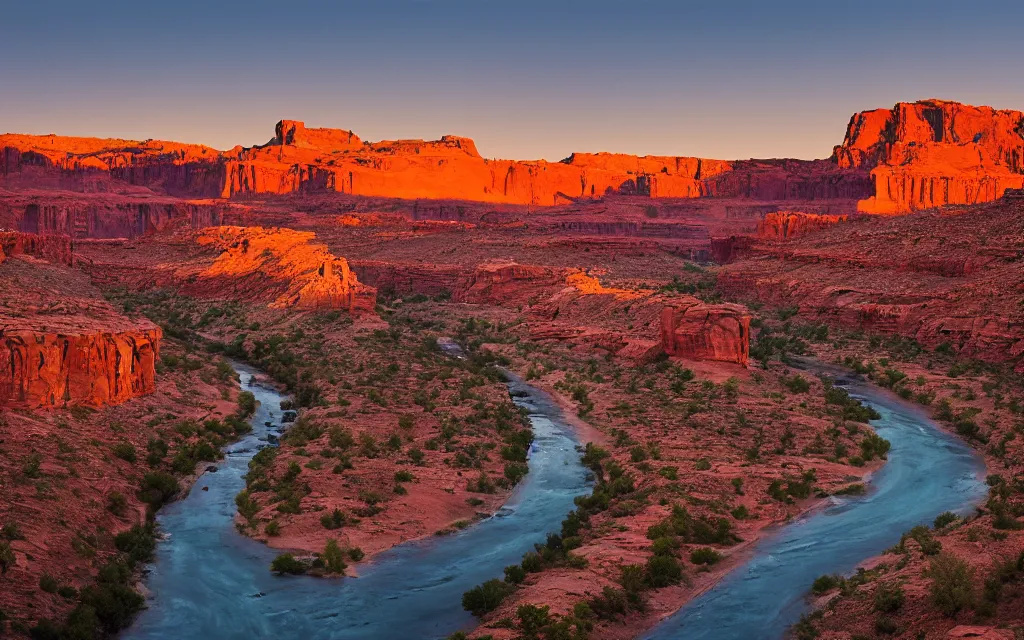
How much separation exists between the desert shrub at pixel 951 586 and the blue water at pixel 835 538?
3127 mm

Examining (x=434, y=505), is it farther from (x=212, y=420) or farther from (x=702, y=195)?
(x=702, y=195)

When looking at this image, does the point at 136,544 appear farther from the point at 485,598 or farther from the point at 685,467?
the point at 685,467

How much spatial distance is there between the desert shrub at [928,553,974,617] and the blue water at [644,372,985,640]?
3.13 meters

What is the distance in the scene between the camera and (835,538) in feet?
82.6

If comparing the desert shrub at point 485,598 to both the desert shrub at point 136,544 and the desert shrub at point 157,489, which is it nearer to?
the desert shrub at point 136,544

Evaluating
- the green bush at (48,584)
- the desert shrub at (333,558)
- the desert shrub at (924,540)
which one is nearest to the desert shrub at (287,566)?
the desert shrub at (333,558)

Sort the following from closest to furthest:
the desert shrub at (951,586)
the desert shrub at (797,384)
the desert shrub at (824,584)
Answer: the desert shrub at (951,586) → the desert shrub at (824,584) → the desert shrub at (797,384)

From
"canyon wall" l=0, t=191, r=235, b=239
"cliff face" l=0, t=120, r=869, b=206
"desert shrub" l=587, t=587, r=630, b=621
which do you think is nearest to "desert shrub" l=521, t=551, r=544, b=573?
"desert shrub" l=587, t=587, r=630, b=621

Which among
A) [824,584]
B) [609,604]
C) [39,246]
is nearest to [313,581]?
[609,604]

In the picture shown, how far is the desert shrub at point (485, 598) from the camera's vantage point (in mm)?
20688

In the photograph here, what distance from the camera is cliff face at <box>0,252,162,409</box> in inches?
1125

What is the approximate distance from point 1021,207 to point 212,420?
186 feet

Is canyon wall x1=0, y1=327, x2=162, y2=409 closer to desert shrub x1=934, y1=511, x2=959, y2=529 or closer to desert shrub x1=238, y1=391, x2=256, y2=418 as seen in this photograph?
desert shrub x1=238, y1=391, x2=256, y2=418

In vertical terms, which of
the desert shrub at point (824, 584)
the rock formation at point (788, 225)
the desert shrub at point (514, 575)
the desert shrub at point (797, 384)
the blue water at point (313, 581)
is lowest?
the blue water at point (313, 581)
